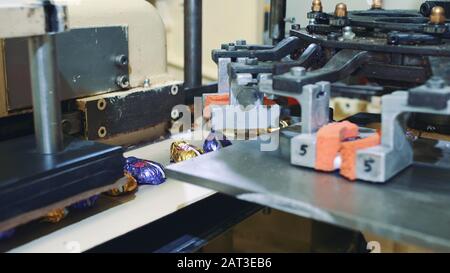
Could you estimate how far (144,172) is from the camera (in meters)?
0.89

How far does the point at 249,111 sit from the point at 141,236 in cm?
23

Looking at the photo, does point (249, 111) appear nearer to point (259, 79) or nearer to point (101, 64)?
point (259, 79)

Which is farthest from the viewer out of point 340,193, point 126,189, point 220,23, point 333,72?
point 220,23

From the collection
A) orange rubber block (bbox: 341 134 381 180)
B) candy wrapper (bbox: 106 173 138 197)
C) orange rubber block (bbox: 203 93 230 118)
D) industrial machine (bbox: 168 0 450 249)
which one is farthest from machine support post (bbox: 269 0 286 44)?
orange rubber block (bbox: 341 134 381 180)

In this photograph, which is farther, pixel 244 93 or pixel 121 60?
pixel 121 60

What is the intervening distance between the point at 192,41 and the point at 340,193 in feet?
2.40

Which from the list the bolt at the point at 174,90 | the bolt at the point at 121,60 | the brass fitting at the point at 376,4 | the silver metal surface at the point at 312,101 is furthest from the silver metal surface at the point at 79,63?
the brass fitting at the point at 376,4

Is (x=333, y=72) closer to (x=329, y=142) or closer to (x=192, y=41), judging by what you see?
(x=329, y=142)

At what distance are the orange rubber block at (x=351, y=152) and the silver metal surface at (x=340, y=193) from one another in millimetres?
11

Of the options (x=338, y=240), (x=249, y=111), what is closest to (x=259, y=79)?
(x=249, y=111)

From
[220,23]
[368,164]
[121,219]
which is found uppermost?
[220,23]

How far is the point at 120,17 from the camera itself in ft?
3.31

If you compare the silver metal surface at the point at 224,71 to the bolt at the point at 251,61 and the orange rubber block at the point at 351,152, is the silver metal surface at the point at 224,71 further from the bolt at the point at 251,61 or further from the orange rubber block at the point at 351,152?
the orange rubber block at the point at 351,152

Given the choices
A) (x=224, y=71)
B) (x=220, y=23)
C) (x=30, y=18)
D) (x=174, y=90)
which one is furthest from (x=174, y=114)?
(x=220, y=23)
